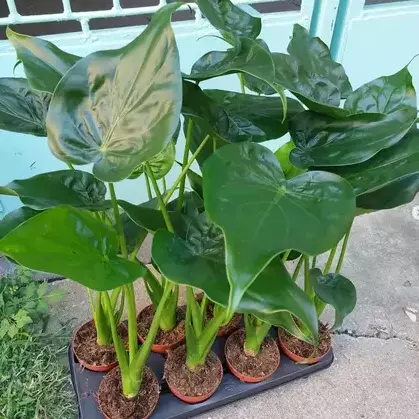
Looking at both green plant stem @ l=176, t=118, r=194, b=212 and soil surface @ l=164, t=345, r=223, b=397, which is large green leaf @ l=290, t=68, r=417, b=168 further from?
soil surface @ l=164, t=345, r=223, b=397

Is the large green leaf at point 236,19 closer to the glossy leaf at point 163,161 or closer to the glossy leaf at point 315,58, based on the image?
the glossy leaf at point 315,58

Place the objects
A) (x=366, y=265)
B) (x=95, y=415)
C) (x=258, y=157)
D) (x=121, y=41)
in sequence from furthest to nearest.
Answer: (x=366, y=265) < (x=121, y=41) < (x=95, y=415) < (x=258, y=157)

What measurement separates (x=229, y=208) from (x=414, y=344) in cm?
99

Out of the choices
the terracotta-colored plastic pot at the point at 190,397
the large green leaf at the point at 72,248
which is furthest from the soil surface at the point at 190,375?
the large green leaf at the point at 72,248

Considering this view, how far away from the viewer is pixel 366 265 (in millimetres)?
1493

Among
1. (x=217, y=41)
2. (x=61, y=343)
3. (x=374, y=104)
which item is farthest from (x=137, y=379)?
(x=217, y=41)

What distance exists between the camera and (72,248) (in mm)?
599

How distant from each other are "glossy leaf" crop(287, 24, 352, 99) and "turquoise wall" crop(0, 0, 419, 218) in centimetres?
49

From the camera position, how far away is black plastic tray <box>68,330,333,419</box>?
1004 millimetres

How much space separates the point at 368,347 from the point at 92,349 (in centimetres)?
70

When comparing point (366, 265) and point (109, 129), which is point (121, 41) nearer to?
point (109, 129)

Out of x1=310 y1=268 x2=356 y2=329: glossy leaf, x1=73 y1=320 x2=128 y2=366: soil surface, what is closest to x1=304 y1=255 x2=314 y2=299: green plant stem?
x1=310 y1=268 x2=356 y2=329: glossy leaf

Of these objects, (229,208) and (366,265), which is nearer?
(229,208)

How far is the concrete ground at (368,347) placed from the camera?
1.12 m
